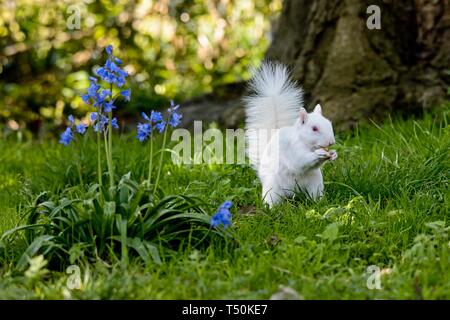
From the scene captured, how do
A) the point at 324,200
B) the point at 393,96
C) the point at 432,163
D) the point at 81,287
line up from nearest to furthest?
the point at 81,287 → the point at 324,200 → the point at 432,163 → the point at 393,96

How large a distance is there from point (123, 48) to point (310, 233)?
491 cm

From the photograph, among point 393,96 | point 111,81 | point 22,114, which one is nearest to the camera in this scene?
point 111,81

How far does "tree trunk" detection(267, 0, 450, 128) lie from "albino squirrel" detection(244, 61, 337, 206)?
Result: 1.37 meters

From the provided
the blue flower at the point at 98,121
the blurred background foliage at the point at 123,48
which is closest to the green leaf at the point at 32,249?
the blue flower at the point at 98,121

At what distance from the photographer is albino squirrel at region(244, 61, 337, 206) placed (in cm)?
390

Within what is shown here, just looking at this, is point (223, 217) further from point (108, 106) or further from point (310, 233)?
point (108, 106)

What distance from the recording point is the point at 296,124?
4.02m

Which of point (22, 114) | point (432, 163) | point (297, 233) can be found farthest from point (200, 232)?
point (22, 114)

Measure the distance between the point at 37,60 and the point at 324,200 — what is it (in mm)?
5175
